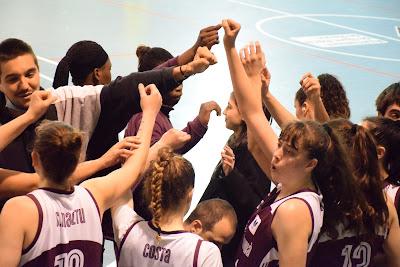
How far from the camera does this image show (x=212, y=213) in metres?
3.72

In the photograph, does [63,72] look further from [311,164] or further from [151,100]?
[311,164]

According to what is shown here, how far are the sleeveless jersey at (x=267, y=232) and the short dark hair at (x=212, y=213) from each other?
564 millimetres

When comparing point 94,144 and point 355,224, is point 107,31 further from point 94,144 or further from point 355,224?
point 355,224

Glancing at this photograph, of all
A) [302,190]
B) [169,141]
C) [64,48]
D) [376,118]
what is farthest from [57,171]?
[64,48]

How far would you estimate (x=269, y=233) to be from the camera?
2998 millimetres

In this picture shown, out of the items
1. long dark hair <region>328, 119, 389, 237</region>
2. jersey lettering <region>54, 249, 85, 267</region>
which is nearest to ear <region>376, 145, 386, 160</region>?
long dark hair <region>328, 119, 389, 237</region>

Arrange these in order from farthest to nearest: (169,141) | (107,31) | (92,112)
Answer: (107,31)
(92,112)
(169,141)

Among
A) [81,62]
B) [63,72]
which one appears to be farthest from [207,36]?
[63,72]

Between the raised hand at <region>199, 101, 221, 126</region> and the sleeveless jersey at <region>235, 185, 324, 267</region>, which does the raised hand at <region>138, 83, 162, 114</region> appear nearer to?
the sleeveless jersey at <region>235, 185, 324, 267</region>

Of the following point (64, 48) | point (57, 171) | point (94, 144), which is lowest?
point (64, 48)

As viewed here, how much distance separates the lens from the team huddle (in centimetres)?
283

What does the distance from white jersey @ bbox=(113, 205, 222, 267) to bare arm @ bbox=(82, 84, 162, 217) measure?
0.59ft

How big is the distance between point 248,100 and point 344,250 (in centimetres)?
92

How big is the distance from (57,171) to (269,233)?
38.3 inches
